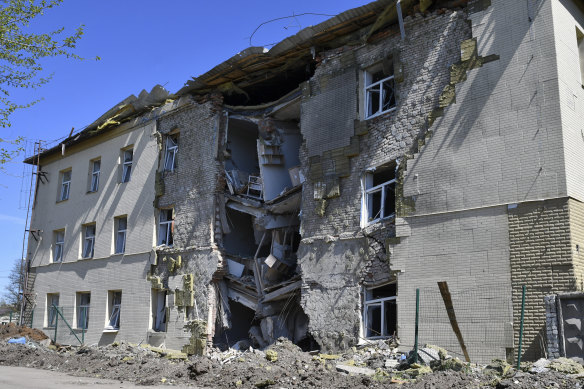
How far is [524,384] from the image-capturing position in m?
7.80

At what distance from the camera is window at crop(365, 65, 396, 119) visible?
43.2ft

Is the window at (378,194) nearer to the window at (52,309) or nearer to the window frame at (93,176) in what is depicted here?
the window frame at (93,176)

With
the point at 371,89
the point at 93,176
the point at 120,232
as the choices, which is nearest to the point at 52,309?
the point at 120,232

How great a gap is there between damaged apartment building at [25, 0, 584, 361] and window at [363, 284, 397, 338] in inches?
1.8

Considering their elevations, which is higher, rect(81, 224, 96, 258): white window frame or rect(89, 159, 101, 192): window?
rect(89, 159, 101, 192): window

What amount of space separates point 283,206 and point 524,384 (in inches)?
340

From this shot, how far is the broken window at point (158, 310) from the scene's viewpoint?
56.8ft

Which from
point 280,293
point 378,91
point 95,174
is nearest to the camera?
point 378,91

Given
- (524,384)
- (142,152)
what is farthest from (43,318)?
(524,384)

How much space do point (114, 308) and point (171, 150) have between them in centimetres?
568

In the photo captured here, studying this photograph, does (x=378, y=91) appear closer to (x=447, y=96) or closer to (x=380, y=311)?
(x=447, y=96)

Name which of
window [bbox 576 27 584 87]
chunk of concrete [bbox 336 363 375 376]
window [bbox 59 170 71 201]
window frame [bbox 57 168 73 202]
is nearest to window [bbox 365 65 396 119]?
window [bbox 576 27 584 87]

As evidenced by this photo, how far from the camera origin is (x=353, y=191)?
1298cm

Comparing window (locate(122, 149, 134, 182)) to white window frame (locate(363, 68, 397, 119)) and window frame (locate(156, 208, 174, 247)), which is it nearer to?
window frame (locate(156, 208, 174, 247))
